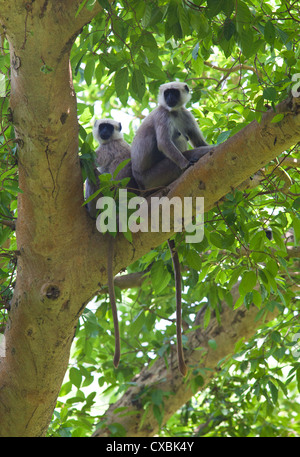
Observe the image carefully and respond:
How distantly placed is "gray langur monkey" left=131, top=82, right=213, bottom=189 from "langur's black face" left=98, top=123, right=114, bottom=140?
22.1 inches

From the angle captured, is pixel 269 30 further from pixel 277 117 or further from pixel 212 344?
pixel 212 344

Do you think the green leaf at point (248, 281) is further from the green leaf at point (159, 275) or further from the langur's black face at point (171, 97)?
the langur's black face at point (171, 97)

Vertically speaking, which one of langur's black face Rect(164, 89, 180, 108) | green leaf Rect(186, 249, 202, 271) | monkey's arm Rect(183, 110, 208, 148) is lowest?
green leaf Rect(186, 249, 202, 271)

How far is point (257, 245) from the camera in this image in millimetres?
2812

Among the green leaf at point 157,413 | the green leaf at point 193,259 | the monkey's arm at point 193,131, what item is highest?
the monkey's arm at point 193,131

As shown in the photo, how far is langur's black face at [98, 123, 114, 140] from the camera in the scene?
4484mm

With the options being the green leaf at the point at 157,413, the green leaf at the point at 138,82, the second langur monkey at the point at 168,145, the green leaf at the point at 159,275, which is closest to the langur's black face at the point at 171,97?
the second langur monkey at the point at 168,145

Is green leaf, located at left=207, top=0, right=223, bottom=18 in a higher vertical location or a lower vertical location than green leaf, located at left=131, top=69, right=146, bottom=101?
lower

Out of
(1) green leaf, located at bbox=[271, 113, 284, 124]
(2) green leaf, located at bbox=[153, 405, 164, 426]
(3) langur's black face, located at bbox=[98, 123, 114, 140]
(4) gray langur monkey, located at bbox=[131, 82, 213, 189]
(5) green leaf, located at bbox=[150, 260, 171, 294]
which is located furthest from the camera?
(3) langur's black face, located at bbox=[98, 123, 114, 140]

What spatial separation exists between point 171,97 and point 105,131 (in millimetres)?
780

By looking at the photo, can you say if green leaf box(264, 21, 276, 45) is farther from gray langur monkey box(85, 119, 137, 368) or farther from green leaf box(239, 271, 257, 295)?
gray langur monkey box(85, 119, 137, 368)

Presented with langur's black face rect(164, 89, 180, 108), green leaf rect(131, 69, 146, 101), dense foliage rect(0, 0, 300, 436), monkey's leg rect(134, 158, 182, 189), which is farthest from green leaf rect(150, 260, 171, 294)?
langur's black face rect(164, 89, 180, 108)

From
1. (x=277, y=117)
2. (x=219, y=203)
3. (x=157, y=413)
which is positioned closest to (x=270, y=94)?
(x=277, y=117)

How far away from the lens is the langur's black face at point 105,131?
4484 mm
